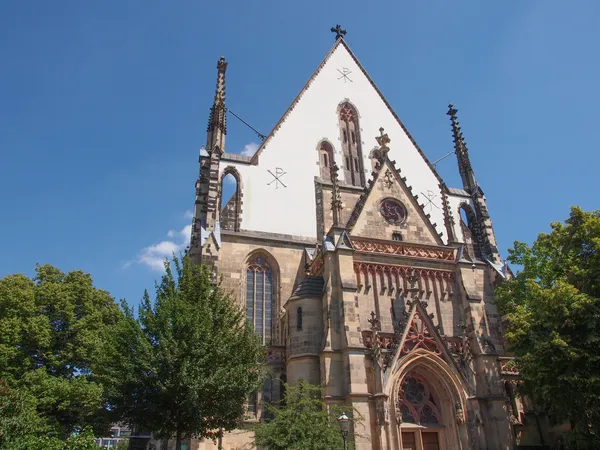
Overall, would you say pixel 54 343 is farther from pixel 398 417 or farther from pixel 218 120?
pixel 398 417

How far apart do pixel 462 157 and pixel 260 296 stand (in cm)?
1820

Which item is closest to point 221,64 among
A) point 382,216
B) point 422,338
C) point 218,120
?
point 218,120

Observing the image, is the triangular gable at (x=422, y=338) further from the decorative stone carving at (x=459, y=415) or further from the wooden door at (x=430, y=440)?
the wooden door at (x=430, y=440)

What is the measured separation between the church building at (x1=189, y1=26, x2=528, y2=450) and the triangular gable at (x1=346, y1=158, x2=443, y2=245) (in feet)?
0.22

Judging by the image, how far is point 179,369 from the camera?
49.0 ft

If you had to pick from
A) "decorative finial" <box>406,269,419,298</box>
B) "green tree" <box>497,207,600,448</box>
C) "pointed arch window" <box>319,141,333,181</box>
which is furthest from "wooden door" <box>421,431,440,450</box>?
"pointed arch window" <box>319,141,333,181</box>

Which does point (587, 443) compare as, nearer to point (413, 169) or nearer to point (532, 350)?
point (532, 350)

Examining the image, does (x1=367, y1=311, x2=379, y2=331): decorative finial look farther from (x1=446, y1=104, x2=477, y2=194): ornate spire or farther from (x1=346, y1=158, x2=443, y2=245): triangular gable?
(x1=446, y1=104, x2=477, y2=194): ornate spire

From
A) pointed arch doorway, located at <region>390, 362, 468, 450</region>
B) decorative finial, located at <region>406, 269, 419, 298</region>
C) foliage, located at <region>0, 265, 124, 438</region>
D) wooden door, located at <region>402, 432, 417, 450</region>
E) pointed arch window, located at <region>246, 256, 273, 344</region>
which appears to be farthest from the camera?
pointed arch window, located at <region>246, 256, 273, 344</region>

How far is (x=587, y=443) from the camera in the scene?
16.2 m

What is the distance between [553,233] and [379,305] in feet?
27.0

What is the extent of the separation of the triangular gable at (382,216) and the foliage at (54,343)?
12.8 metres

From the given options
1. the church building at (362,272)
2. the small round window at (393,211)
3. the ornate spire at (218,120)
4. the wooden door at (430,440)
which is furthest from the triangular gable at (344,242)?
the ornate spire at (218,120)

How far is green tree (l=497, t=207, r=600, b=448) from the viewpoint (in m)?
16.3
